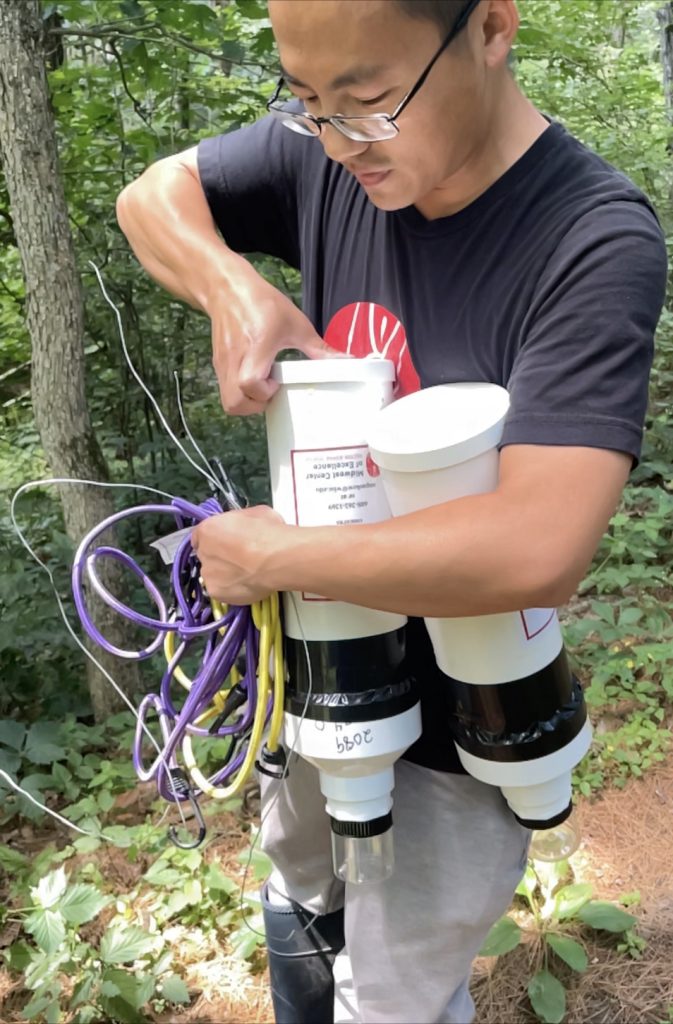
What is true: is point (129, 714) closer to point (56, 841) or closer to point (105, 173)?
point (56, 841)

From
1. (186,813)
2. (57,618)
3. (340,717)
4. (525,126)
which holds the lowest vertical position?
(186,813)

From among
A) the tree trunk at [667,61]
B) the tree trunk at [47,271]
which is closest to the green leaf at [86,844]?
the tree trunk at [47,271]

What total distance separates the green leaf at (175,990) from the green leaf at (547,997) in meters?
0.77

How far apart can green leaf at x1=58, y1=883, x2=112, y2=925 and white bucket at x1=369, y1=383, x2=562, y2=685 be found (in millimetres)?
1142

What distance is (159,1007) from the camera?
184cm

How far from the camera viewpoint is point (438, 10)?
0.87 metres

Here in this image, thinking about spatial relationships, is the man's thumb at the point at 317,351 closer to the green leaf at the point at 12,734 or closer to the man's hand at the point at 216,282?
the man's hand at the point at 216,282

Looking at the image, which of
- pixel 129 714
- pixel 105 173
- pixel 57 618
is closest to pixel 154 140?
pixel 105 173

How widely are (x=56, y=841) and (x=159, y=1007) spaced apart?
64 cm

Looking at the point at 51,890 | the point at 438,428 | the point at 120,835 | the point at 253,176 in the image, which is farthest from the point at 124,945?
the point at 253,176

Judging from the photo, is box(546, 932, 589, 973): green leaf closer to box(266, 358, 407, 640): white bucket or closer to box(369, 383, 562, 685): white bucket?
box(369, 383, 562, 685): white bucket

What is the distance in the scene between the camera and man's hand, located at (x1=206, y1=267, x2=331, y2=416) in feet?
3.30

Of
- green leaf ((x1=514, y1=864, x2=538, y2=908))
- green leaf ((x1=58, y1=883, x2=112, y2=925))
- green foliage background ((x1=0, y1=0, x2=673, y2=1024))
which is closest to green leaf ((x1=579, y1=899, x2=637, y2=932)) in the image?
green foliage background ((x1=0, y1=0, x2=673, y2=1024))

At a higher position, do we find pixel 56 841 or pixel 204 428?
pixel 204 428
